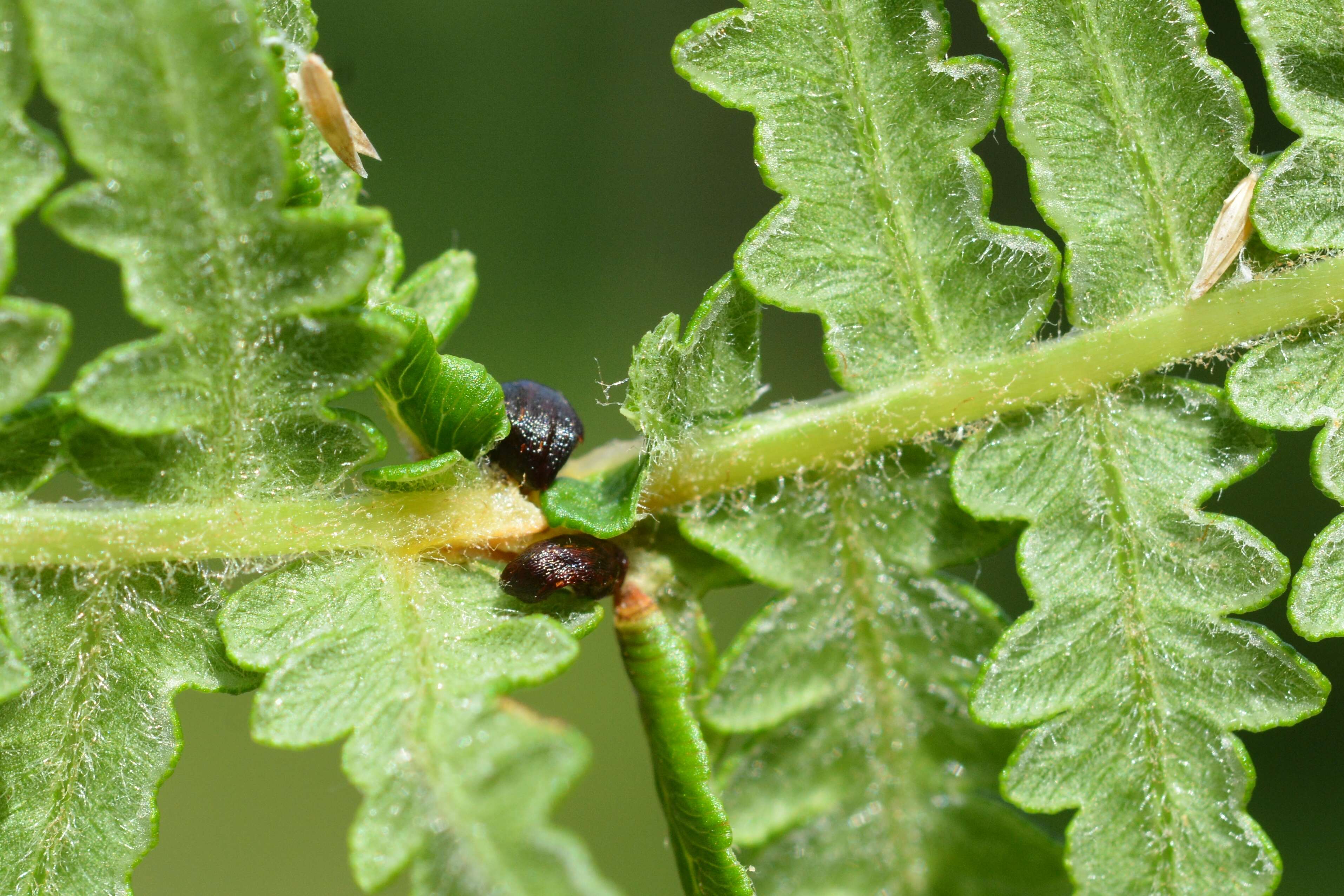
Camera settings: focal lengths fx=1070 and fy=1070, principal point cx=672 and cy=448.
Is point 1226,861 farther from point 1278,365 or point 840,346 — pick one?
point 840,346

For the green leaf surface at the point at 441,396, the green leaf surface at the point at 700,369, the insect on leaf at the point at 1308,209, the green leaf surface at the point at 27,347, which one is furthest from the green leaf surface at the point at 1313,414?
the green leaf surface at the point at 27,347

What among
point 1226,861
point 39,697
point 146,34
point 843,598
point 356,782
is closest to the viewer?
point 146,34

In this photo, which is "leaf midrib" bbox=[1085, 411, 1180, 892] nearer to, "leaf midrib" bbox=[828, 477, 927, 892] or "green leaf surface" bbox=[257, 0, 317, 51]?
"leaf midrib" bbox=[828, 477, 927, 892]

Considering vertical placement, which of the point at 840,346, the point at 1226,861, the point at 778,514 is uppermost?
the point at 840,346

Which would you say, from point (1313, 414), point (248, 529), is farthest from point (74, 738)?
point (1313, 414)

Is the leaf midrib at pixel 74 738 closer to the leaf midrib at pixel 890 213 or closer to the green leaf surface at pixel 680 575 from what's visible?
the green leaf surface at pixel 680 575

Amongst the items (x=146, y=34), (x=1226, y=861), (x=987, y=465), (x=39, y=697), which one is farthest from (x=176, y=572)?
(x=1226, y=861)

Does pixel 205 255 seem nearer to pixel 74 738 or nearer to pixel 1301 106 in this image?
pixel 74 738
